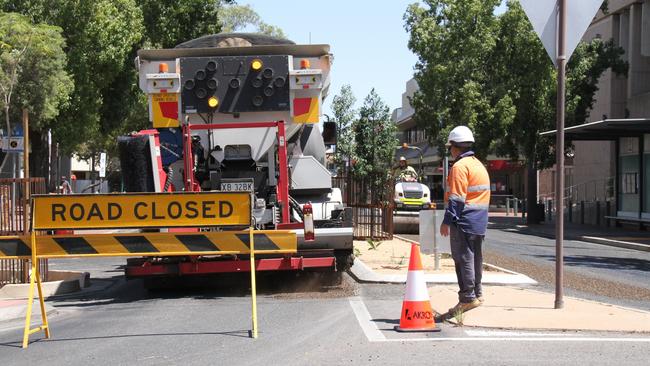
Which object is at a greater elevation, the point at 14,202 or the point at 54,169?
the point at 54,169

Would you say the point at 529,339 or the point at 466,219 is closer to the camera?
the point at 529,339

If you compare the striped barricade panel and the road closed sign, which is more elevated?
the road closed sign

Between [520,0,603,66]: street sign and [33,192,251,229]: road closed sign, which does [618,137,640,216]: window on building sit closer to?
[520,0,603,66]: street sign

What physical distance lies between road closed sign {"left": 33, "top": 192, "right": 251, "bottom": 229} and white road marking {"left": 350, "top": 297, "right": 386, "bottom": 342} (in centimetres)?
162

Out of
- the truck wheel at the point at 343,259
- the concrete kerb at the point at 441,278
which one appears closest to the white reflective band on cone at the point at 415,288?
the truck wheel at the point at 343,259

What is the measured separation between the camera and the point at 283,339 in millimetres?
7660

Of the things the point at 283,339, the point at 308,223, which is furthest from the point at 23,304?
the point at 283,339

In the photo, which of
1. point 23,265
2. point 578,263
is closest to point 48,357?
point 23,265

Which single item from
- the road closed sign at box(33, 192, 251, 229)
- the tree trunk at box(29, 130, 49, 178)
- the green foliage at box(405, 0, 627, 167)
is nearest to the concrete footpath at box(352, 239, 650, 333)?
the road closed sign at box(33, 192, 251, 229)

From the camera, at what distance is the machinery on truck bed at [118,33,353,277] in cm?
1084

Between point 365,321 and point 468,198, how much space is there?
170 centimetres

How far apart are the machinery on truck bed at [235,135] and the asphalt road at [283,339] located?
74 centimetres

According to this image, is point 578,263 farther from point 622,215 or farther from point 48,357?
point 622,215

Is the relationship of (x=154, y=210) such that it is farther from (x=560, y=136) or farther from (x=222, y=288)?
(x=560, y=136)
